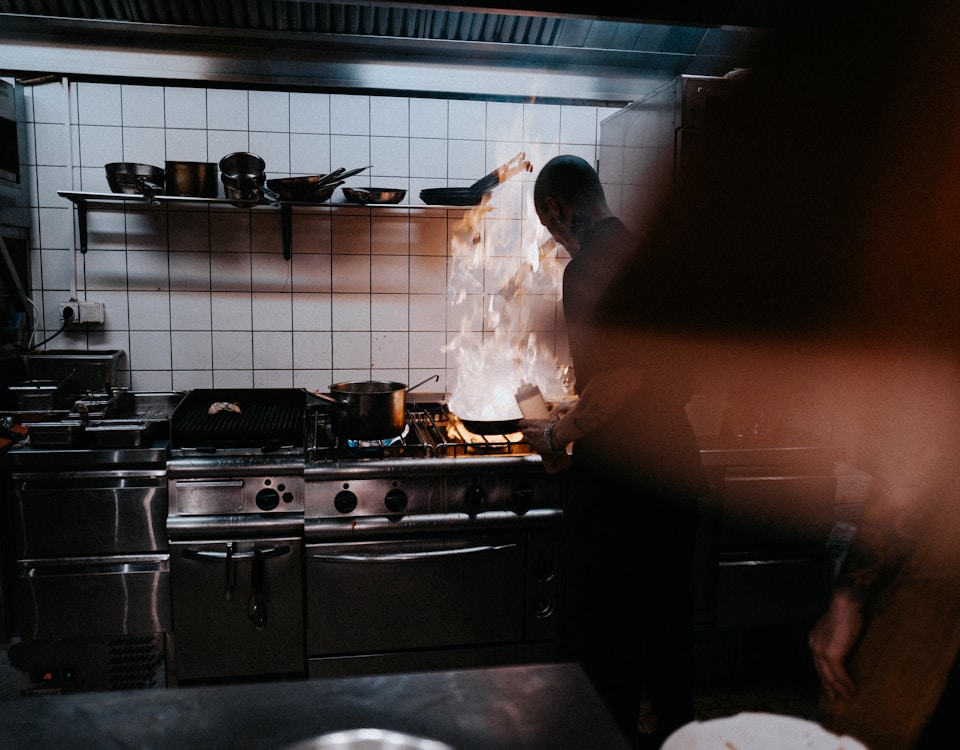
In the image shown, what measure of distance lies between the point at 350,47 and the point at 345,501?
5.48 feet

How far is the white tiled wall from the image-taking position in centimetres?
271

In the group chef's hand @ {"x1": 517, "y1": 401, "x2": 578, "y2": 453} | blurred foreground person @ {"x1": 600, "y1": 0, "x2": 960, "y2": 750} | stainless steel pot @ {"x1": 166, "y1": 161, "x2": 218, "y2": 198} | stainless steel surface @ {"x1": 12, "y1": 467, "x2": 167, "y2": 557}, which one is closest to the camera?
blurred foreground person @ {"x1": 600, "y1": 0, "x2": 960, "y2": 750}

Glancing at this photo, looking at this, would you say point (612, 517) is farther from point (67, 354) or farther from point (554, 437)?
point (67, 354)

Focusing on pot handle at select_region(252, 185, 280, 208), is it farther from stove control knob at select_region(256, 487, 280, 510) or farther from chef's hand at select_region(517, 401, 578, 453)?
chef's hand at select_region(517, 401, 578, 453)

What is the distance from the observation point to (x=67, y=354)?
2.69m

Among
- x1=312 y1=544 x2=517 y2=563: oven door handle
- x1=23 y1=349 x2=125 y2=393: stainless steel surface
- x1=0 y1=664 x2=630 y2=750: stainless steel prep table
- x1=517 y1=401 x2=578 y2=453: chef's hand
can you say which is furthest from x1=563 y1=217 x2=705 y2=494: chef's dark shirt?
x1=23 y1=349 x2=125 y2=393: stainless steel surface

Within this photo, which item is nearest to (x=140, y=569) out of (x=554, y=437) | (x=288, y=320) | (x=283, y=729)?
(x=288, y=320)

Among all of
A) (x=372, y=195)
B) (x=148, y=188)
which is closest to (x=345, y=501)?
(x=372, y=195)

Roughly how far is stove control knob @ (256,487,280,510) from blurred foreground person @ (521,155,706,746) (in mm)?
918

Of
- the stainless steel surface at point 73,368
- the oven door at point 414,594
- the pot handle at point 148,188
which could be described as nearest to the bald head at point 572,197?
the oven door at point 414,594

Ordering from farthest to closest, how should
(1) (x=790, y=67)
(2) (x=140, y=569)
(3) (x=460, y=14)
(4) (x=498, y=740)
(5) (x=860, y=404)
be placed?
1. (5) (x=860, y=404)
2. (3) (x=460, y=14)
3. (2) (x=140, y=569)
4. (1) (x=790, y=67)
5. (4) (x=498, y=740)

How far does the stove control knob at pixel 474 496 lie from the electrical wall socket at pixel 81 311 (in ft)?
5.36

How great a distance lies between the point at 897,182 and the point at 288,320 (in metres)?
2.36

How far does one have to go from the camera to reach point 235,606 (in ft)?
7.35
